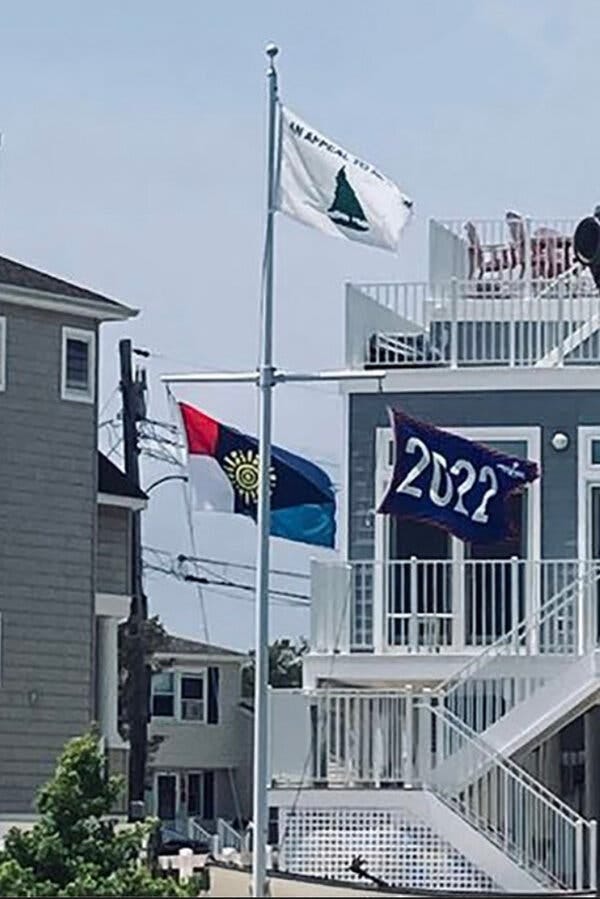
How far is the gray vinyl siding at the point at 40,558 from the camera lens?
120 feet

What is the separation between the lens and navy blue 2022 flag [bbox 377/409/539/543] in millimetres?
32219

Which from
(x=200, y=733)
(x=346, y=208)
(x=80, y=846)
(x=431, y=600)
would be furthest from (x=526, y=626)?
(x=200, y=733)

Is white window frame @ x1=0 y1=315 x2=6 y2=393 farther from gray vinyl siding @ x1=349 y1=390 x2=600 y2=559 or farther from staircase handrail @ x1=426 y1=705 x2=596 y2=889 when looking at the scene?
staircase handrail @ x1=426 y1=705 x2=596 y2=889

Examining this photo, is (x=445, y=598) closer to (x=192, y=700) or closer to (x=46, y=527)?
(x=46, y=527)

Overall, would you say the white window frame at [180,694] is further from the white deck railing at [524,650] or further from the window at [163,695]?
the white deck railing at [524,650]

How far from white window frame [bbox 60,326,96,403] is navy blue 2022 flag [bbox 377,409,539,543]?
6.92m

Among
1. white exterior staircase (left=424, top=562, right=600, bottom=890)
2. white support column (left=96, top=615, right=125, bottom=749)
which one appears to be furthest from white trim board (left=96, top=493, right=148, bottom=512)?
white exterior staircase (left=424, top=562, right=600, bottom=890)

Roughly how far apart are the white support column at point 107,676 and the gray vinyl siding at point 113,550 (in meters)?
0.55

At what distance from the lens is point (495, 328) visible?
34750mm

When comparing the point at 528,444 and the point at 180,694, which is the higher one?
the point at 528,444

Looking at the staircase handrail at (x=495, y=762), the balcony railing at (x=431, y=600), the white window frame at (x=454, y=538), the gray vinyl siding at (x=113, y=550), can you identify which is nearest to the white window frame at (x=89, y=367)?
the gray vinyl siding at (x=113, y=550)

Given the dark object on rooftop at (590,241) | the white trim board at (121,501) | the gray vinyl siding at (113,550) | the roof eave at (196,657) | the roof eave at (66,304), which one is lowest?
the roof eave at (196,657)

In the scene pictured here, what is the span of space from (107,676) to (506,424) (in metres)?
8.09

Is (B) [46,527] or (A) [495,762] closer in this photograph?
(A) [495,762]
